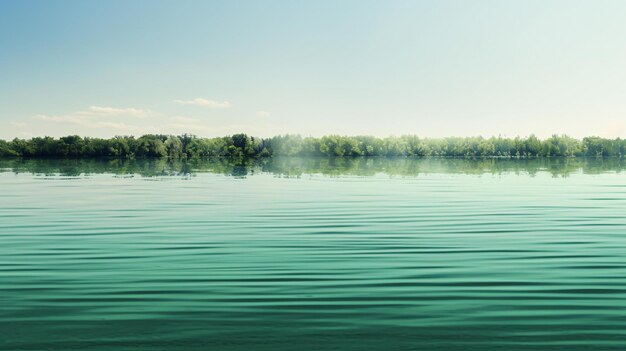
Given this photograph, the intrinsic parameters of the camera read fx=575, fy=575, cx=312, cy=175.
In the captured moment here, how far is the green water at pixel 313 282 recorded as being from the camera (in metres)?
10.7

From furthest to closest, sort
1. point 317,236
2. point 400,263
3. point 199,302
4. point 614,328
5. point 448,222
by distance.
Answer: point 448,222, point 317,236, point 400,263, point 199,302, point 614,328

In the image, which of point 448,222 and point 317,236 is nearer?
point 317,236

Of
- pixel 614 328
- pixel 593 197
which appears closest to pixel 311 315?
pixel 614 328

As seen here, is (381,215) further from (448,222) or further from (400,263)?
(400,263)

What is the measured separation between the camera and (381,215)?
1183 inches

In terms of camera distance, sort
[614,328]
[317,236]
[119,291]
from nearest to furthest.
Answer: [614,328] < [119,291] < [317,236]

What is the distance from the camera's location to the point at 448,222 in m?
26.9

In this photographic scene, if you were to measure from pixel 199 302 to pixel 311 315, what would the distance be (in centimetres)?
270

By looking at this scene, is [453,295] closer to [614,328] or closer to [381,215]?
[614,328]

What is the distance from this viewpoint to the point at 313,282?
575 inches

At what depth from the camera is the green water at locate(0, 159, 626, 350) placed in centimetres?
1066

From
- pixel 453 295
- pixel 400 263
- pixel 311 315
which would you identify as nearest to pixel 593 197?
pixel 400 263

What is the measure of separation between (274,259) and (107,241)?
7.27 m

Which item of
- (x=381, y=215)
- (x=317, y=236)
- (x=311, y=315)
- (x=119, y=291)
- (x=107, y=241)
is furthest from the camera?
(x=381, y=215)
